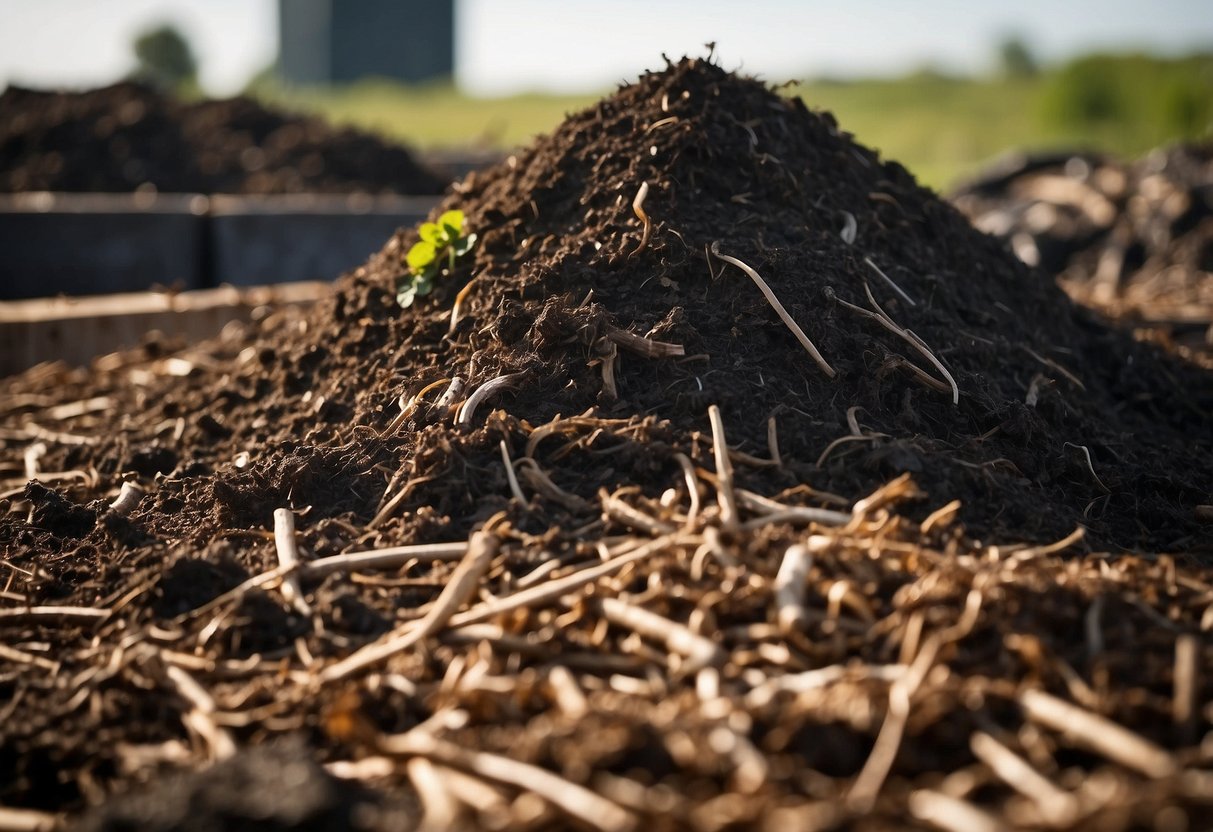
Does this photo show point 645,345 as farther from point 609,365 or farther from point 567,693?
point 567,693

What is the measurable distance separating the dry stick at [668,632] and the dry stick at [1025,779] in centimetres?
40

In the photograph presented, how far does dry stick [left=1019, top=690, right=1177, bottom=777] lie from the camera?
1425mm

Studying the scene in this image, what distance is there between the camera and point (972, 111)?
31.0 metres

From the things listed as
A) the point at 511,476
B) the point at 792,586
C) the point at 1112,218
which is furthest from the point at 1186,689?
the point at 1112,218

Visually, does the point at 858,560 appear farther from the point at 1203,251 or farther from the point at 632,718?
the point at 1203,251

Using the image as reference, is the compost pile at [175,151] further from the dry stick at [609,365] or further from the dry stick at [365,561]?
the dry stick at [365,561]

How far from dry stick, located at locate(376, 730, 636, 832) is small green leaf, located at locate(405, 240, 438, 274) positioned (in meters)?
1.74

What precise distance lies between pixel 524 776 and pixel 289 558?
0.92 meters

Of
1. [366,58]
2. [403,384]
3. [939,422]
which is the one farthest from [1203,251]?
[366,58]

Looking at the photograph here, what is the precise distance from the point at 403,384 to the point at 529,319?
361 mm

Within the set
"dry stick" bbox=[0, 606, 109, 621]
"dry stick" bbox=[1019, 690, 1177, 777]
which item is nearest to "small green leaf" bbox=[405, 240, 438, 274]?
"dry stick" bbox=[0, 606, 109, 621]

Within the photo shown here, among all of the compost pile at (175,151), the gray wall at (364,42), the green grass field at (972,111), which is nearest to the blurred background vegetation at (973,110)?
the green grass field at (972,111)

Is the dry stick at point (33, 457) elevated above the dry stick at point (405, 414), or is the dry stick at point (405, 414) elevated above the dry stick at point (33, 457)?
the dry stick at point (405, 414)

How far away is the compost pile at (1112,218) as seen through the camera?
7.88 m
